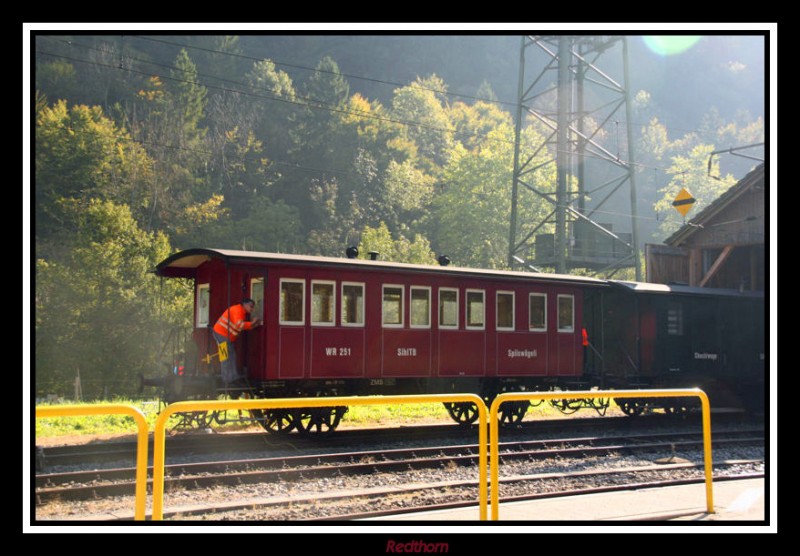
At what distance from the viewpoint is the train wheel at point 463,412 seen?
17.4 meters

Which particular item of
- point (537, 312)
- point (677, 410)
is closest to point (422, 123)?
point (677, 410)

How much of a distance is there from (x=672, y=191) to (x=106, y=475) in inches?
3626

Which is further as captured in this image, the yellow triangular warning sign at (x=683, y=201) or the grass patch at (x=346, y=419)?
the yellow triangular warning sign at (x=683, y=201)

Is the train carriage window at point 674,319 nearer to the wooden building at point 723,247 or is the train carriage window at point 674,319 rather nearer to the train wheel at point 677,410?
the train wheel at point 677,410

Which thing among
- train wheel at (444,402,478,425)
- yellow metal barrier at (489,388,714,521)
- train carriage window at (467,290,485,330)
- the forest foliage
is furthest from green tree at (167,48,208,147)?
yellow metal barrier at (489,388,714,521)

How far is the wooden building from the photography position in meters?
24.0

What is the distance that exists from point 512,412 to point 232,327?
6913 mm

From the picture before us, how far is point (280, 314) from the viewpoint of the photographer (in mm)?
14852

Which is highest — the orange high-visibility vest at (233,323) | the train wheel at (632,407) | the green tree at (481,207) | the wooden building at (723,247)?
the green tree at (481,207)

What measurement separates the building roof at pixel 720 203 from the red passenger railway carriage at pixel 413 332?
4.95 metres

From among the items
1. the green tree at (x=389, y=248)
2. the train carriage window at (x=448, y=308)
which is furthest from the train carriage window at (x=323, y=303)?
the green tree at (x=389, y=248)

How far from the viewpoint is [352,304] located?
15688mm

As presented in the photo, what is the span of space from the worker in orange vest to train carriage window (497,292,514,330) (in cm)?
587

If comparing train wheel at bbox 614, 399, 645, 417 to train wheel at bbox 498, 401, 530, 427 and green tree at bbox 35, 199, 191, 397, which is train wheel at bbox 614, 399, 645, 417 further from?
green tree at bbox 35, 199, 191, 397
